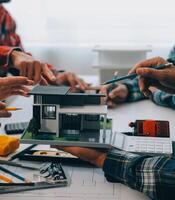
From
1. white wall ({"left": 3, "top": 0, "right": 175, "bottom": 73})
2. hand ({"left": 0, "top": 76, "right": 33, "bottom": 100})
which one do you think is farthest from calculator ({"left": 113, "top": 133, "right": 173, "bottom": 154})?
white wall ({"left": 3, "top": 0, "right": 175, "bottom": 73})

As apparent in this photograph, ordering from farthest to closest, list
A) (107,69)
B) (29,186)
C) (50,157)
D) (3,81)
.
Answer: (107,69)
(3,81)
(50,157)
(29,186)

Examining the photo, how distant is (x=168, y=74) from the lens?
1324mm

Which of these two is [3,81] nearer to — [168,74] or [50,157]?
[50,157]

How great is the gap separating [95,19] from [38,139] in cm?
151

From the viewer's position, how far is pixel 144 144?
1.11 metres

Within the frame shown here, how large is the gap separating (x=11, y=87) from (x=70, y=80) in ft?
1.57

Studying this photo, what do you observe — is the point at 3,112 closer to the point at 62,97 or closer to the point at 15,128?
the point at 15,128

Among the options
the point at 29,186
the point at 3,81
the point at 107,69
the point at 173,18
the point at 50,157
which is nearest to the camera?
the point at 29,186

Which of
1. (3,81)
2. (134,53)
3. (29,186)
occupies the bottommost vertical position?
(29,186)

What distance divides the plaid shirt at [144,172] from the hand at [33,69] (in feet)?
1.91

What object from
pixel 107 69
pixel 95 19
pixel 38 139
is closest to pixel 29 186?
pixel 38 139

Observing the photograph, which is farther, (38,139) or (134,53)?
(134,53)

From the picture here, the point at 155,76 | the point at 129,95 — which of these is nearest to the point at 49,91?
the point at 155,76

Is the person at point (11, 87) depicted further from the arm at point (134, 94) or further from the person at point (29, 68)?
the arm at point (134, 94)
